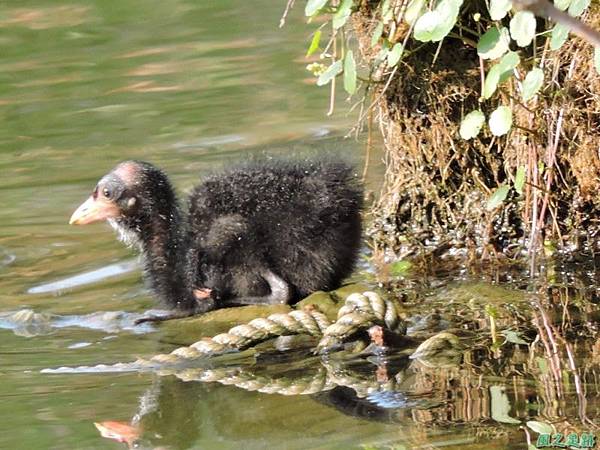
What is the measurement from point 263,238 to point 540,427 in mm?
2304

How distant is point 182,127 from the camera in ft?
27.9

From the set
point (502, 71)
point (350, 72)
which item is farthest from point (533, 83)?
point (350, 72)

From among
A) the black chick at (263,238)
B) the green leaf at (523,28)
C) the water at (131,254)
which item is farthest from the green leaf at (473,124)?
the black chick at (263,238)

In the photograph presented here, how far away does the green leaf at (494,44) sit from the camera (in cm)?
428

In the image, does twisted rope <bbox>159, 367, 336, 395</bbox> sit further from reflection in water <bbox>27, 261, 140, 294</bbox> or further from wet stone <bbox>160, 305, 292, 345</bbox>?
reflection in water <bbox>27, 261, 140, 294</bbox>

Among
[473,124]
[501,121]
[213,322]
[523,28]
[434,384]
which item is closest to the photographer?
[434,384]

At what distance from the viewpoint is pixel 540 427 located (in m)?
3.31

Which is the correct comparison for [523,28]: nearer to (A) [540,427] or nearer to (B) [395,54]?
(B) [395,54]

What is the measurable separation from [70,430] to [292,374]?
32.0 inches

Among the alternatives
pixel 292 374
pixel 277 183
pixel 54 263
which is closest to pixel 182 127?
pixel 54 263

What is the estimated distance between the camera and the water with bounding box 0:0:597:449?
3.69 metres

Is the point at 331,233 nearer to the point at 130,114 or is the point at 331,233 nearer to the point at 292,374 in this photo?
the point at 292,374

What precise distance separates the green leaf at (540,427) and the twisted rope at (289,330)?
113cm

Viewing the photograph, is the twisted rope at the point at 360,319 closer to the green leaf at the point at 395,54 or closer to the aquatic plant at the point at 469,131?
the aquatic plant at the point at 469,131
